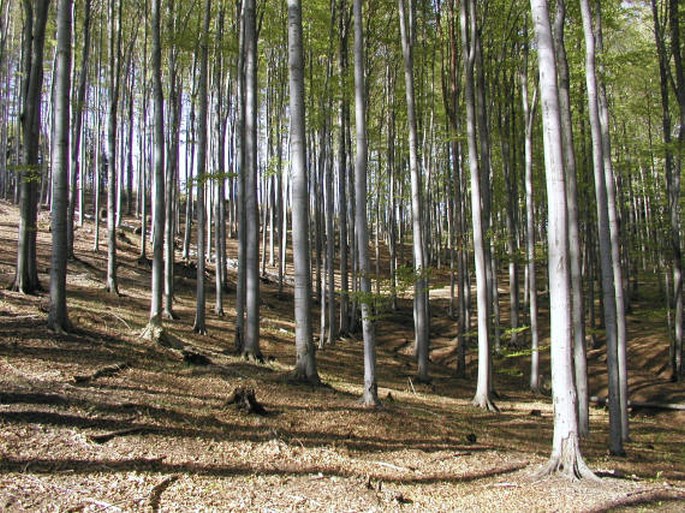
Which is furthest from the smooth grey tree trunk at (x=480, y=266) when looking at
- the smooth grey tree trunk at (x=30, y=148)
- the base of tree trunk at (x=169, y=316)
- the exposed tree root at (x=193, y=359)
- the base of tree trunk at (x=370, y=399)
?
the smooth grey tree trunk at (x=30, y=148)

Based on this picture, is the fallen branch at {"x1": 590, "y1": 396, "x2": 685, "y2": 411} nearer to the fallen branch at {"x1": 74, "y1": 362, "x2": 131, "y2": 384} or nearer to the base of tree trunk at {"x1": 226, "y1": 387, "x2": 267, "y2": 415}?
the base of tree trunk at {"x1": 226, "y1": 387, "x2": 267, "y2": 415}

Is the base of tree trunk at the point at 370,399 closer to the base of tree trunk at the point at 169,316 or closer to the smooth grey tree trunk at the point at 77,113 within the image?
the base of tree trunk at the point at 169,316

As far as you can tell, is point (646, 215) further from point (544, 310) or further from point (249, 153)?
point (249, 153)

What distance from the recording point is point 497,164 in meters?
24.2

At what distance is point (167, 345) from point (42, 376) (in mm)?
3597

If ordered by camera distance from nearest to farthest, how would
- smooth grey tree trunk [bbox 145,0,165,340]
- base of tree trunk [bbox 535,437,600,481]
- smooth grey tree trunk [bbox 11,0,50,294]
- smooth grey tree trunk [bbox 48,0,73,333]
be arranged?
base of tree trunk [bbox 535,437,600,481] → smooth grey tree trunk [bbox 48,0,73,333] → smooth grey tree trunk [bbox 11,0,50,294] → smooth grey tree trunk [bbox 145,0,165,340]

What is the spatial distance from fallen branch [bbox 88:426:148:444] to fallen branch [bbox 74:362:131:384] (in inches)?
61.8

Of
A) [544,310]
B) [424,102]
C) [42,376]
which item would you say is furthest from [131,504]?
[544,310]

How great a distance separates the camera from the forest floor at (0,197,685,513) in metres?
4.62

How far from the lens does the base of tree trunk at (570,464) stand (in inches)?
233

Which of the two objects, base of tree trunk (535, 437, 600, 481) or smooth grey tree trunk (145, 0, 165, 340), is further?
smooth grey tree trunk (145, 0, 165, 340)

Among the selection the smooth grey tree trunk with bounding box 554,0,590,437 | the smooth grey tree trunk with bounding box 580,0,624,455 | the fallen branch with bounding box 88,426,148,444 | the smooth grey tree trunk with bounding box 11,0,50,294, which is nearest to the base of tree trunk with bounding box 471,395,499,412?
the smooth grey tree trunk with bounding box 554,0,590,437

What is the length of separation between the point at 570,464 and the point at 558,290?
203 centimetres

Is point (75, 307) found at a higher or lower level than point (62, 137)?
lower
